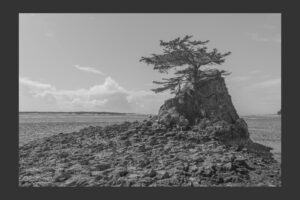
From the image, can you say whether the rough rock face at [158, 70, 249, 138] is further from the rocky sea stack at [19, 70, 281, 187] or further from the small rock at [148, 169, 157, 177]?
the small rock at [148, 169, 157, 177]

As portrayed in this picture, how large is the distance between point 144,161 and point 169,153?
102 inches

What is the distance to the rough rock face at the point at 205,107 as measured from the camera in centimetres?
2769

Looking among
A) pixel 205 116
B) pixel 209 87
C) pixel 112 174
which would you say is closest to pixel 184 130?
pixel 205 116

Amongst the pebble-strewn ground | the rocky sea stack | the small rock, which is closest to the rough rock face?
the rocky sea stack

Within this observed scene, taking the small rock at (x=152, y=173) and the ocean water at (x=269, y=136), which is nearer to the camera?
the small rock at (x=152, y=173)

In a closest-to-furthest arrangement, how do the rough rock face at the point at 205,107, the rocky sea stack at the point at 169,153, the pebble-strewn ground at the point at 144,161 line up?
the pebble-strewn ground at the point at 144,161 < the rocky sea stack at the point at 169,153 < the rough rock face at the point at 205,107

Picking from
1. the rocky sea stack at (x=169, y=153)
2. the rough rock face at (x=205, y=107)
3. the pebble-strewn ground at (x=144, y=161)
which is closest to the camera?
the pebble-strewn ground at (x=144, y=161)

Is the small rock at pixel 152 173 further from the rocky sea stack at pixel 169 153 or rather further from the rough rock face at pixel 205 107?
the rough rock face at pixel 205 107

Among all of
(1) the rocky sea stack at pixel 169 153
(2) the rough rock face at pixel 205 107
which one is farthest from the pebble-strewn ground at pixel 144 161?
(2) the rough rock face at pixel 205 107

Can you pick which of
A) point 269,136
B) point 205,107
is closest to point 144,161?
point 205,107

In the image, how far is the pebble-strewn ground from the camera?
17016 millimetres

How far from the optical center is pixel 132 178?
17.1 metres

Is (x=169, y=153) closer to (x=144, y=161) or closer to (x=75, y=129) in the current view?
(x=144, y=161)

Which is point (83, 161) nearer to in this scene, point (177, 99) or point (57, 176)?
point (57, 176)
